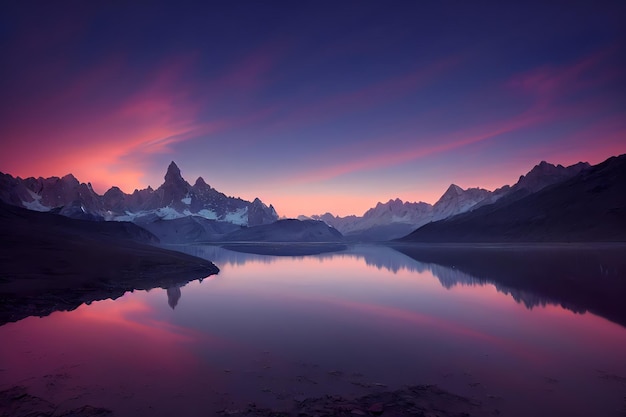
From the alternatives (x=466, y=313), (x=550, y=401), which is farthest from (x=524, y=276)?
(x=550, y=401)

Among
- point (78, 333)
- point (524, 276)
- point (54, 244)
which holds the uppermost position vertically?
point (54, 244)

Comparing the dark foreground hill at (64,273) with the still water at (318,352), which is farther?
the dark foreground hill at (64,273)

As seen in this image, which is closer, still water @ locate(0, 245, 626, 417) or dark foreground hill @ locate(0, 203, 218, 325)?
still water @ locate(0, 245, 626, 417)

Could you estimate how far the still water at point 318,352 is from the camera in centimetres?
1481

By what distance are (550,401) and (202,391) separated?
533 inches

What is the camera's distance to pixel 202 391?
598 inches

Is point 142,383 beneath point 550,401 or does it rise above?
above

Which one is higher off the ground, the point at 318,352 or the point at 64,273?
the point at 64,273

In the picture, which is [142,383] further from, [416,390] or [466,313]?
[466,313]

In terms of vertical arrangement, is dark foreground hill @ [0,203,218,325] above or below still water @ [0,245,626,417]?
above

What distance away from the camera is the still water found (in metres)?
14.8

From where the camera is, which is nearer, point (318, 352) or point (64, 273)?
point (318, 352)

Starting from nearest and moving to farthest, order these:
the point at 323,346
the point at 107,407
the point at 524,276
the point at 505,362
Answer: the point at 107,407 → the point at 505,362 → the point at 323,346 → the point at 524,276

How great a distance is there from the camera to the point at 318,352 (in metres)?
20.9
